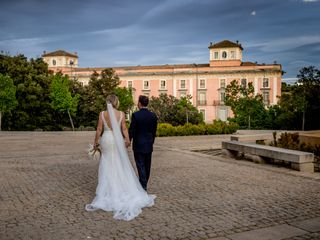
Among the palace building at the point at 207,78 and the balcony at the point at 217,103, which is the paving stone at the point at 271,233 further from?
the balcony at the point at 217,103

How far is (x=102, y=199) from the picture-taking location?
21.0ft

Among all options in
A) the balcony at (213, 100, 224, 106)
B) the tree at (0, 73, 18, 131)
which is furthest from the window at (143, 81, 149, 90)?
the tree at (0, 73, 18, 131)

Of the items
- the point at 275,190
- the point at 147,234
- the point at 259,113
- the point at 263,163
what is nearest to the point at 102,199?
the point at 147,234

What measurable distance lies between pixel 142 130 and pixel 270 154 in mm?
5334

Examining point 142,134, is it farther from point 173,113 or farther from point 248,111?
point 248,111

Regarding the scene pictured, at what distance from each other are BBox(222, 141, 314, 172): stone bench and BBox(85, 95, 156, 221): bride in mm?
4872

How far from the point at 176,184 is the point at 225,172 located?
6.80 ft

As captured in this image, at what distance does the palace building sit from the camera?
64.9 metres

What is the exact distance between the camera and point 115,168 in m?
6.68

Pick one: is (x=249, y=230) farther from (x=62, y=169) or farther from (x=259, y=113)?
(x=259, y=113)

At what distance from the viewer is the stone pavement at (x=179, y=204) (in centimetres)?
512

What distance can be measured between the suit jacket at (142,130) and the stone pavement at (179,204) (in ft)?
3.31

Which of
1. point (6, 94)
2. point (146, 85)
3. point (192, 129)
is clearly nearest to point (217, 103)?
point (146, 85)

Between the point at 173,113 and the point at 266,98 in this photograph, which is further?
the point at 266,98
